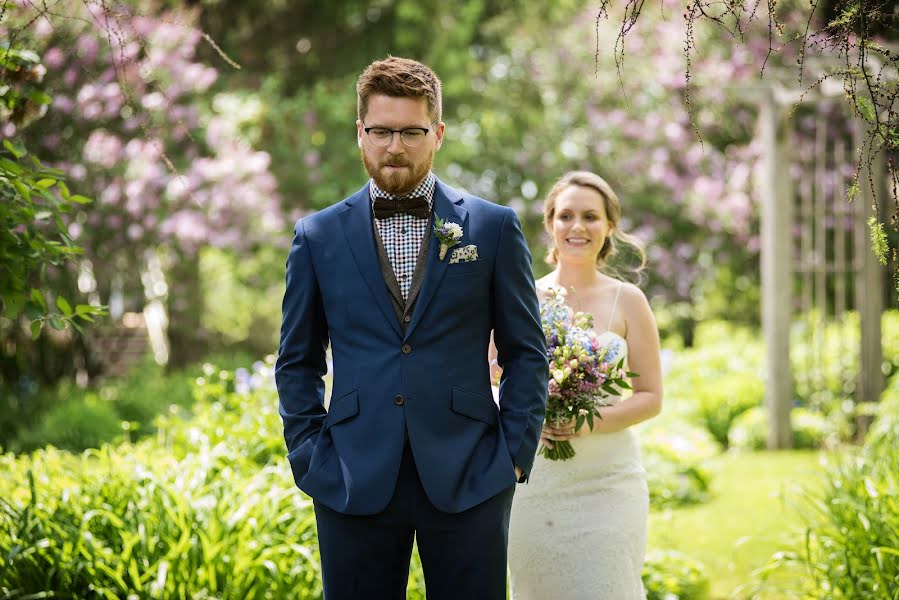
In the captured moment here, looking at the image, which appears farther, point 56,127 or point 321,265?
point 56,127

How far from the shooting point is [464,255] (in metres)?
2.76

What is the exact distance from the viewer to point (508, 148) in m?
14.6

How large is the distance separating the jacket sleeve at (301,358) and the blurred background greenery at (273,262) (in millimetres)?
760

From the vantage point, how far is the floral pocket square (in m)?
2.76

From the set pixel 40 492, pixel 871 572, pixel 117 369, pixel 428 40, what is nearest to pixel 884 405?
→ pixel 871 572

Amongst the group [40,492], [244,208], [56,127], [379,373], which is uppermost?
[56,127]

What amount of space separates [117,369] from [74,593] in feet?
34.6

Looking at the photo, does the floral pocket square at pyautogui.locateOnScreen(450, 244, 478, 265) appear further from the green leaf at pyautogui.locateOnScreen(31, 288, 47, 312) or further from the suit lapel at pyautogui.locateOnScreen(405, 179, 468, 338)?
the green leaf at pyautogui.locateOnScreen(31, 288, 47, 312)

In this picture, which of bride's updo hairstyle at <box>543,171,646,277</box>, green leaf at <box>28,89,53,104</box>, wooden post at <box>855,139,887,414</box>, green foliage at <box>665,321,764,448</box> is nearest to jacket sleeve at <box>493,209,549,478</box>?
bride's updo hairstyle at <box>543,171,646,277</box>

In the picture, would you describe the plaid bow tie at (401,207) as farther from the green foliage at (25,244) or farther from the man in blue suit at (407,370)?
the green foliage at (25,244)

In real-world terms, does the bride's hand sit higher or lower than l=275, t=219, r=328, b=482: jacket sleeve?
lower

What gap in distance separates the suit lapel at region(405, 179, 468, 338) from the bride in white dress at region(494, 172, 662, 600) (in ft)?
3.01

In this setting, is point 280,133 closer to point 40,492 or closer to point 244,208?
point 244,208

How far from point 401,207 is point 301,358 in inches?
19.4
